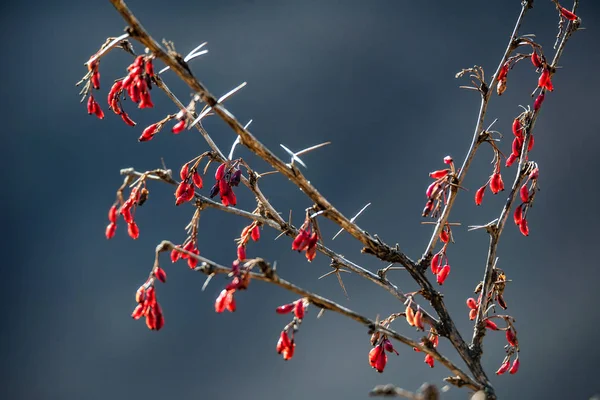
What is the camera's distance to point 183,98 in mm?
3475

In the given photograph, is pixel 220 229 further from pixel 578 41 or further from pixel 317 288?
pixel 578 41

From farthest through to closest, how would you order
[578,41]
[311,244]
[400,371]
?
[578,41]
[400,371]
[311,244]

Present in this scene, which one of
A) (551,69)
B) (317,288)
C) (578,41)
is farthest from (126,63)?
(551,69)

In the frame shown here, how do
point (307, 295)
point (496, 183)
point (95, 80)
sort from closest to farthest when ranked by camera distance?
point (307, 295) < point (95, 80) < point (496, 183)

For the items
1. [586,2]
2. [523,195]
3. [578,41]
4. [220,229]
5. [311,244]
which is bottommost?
[311,244]

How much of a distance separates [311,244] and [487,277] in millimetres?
333

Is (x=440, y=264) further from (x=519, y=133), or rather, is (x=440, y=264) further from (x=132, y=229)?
(x=132, y=229)

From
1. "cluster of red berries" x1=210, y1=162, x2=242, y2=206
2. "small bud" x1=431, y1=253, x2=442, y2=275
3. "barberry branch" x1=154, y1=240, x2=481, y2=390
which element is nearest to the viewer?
"barberry branch" x1=154, y1=240, x2=481, y2=390

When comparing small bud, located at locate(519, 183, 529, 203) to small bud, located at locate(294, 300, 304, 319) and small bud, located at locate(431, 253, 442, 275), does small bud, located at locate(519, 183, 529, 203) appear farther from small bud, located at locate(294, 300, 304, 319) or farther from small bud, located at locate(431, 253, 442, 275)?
small bud, located at locate(294, 300, 304, 319)

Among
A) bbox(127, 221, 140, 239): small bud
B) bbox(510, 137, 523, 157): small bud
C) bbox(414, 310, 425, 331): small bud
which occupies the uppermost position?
bbox(510, 137, 523, 157): small bud

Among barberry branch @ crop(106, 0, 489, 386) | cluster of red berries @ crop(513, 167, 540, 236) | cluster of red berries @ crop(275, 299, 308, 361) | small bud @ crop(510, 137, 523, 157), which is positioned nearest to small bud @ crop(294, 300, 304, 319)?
cluster of red berries @ crop(275, 299, 308, 361)

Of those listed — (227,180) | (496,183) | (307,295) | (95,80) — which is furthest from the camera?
(496,183)

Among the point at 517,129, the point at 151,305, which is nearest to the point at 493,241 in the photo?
the point at 517,129

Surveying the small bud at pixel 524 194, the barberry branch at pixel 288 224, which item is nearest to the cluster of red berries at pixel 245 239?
the barberry branch at pixel 288 224
